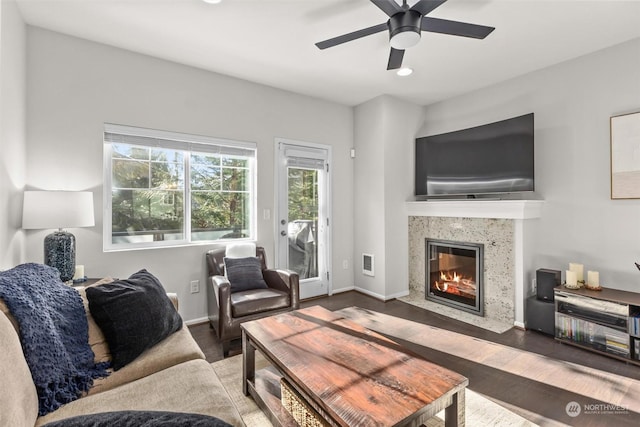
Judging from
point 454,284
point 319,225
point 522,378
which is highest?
point 319,225

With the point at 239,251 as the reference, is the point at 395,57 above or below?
above

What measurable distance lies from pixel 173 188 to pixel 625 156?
4.30 meters

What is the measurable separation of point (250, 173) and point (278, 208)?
55 cm

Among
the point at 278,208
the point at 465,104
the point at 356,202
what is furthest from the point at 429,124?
the point at 278,208

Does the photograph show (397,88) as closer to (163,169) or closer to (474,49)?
(474,49)

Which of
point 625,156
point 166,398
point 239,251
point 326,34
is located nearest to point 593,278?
point 625,156

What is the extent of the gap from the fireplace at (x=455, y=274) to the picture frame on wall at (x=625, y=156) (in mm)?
1306

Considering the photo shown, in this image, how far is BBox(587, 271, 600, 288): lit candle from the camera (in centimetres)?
276

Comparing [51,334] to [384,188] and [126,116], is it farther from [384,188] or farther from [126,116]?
[384,188]

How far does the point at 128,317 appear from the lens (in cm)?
161

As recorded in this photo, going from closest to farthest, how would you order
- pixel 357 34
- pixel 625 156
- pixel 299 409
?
pixel 299 409 → pixel 357 34 → pixel 625 156

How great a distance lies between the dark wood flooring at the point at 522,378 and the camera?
179 cm

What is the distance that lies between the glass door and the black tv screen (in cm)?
137

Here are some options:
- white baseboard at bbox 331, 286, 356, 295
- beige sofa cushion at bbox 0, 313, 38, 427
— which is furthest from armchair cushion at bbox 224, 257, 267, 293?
beige sofa cushion at bbox 0, 313, 38, 427
